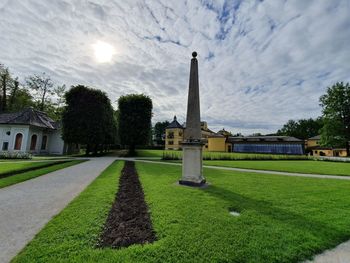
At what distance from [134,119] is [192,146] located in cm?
1879

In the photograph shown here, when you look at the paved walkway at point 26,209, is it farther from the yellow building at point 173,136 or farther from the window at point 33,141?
the yellow building at point 173,136

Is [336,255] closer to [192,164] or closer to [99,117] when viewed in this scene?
[192,164]

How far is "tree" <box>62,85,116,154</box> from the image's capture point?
23.6 metres

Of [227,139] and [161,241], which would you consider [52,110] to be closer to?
A: [227,139]

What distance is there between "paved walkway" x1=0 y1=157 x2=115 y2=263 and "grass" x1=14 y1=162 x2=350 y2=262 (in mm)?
244

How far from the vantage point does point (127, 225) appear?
3807 mm

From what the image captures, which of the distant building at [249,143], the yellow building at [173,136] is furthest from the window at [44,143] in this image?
the yellow building at [173,136]

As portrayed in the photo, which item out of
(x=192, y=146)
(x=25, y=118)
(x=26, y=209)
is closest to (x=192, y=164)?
(x=192, y=146)

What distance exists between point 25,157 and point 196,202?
71.9 feet

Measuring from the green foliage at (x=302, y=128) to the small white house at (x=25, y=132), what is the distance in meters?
75.2

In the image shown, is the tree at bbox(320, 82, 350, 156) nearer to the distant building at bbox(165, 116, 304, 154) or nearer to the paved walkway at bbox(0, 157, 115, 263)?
the distant building at bbox(165, 116, 304, 154)

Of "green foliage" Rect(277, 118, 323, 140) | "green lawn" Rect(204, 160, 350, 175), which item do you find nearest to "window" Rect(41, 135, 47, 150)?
"green lawn" Rect(204, 160, 350, 175)

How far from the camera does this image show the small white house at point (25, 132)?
25.2m

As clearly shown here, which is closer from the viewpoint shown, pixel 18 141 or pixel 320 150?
pixel 18 141
